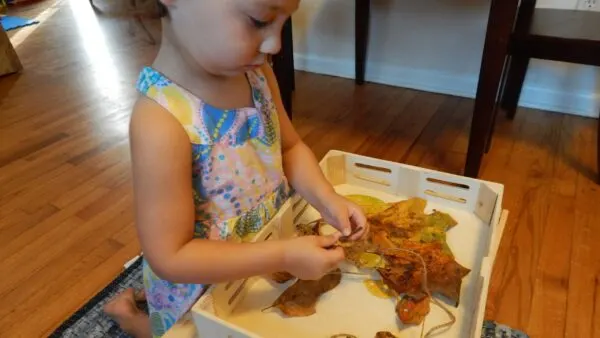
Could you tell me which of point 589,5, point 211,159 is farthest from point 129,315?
point 589,5

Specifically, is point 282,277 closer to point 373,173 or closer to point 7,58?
point 373,173

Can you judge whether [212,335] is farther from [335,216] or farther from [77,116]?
[77,116]

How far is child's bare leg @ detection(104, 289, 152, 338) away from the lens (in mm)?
814

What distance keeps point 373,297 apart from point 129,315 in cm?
46

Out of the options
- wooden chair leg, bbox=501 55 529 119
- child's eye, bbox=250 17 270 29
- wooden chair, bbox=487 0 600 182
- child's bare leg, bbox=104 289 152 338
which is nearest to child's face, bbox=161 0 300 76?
child's eye, bbox=250 17 270 29

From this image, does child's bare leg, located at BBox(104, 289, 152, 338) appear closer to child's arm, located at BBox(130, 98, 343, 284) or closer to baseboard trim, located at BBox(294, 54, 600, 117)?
child's arm, located at BBox(130, 98, 343, 284)

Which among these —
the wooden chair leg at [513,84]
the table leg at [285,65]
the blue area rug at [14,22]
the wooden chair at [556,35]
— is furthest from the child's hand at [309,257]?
the blue area rug at [14,22]

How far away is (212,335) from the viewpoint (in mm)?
541

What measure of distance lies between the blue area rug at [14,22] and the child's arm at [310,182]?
289 cm


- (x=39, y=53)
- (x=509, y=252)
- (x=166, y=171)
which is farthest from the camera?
(x=39, y=53)

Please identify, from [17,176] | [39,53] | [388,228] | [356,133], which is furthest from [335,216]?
[39,53]

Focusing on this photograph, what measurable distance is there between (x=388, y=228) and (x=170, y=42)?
0.42 m

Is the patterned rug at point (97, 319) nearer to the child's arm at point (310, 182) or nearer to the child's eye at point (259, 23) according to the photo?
the child's arm at point (310, 182)

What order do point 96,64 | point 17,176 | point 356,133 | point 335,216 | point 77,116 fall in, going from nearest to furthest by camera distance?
point 335,216 < point 17,176 < point 356,133 < point 77,116 < point 96,64
